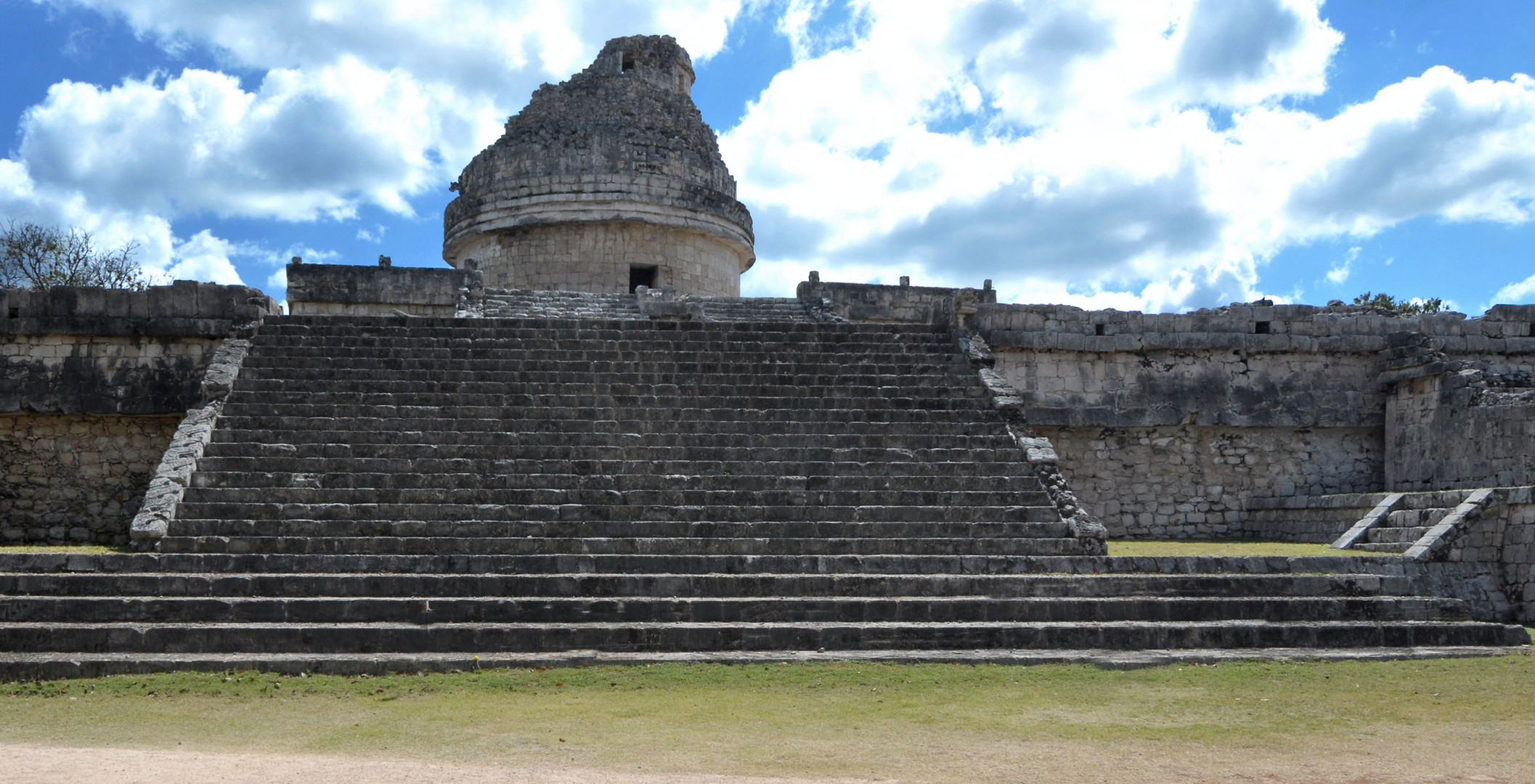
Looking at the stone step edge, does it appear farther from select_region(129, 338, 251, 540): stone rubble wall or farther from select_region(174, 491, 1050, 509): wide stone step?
select_region(174, 491, 1050, 509): wide stone step

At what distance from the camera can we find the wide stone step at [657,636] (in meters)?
8.88

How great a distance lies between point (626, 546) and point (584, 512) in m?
0.80

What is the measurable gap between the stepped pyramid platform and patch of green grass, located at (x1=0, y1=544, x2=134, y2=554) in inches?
31.9

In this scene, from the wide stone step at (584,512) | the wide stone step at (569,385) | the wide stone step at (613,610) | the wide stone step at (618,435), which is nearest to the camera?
the wide stone step at (613,610)

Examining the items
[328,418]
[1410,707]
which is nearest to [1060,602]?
[1410,707]

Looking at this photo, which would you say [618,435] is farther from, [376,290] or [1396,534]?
[1396,534]

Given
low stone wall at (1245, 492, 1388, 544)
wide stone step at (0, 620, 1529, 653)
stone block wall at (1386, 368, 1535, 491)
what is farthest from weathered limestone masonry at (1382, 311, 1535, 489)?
wide stone step at (0, 620, 1529, 653)

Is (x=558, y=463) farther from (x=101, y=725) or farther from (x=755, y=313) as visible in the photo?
(x=755, y=313)

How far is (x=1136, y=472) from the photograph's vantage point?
1555 centimetres

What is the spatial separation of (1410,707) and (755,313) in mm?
11685

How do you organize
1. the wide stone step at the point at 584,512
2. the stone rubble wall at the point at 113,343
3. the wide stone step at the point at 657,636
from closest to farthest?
the wide stone step at the point at 657,636 < the wide stone step at the point at 584,512 < the stone rubble wall at the point at 113,343

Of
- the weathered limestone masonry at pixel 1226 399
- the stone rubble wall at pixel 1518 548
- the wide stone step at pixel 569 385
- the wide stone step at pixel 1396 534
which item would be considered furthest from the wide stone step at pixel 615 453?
the stone rubble wall at pixel 1518 548

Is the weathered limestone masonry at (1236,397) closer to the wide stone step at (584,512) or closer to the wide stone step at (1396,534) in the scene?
the wide stone step at (1396,534)

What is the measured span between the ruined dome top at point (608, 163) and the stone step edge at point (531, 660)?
1448 cm
